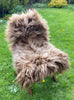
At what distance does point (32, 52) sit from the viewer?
2.61 meters

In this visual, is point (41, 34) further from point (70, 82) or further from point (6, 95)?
point (6, 95)

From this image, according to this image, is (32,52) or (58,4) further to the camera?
(58,4)

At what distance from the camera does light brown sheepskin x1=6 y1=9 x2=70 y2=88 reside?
2137mm

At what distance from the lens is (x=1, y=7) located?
803 cm

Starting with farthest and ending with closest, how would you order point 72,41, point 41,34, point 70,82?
point 72,41, point 41,34, point 70,82

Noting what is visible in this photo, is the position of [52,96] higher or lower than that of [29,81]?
lower

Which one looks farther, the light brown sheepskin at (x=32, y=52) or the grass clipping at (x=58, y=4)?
the grass clipping at (x=58, y=4)

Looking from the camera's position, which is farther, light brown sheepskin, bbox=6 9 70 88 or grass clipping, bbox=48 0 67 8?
grass clipping, bbox=48 0 67 8

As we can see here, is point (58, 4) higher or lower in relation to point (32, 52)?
higher

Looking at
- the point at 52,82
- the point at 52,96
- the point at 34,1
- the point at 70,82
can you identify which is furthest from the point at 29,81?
the point at 34,1

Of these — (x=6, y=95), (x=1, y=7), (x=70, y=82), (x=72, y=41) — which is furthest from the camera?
(x=1, y=7)

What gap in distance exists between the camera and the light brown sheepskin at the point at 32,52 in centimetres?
214

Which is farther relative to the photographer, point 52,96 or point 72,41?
point 72,41

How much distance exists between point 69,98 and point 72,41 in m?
2.68
